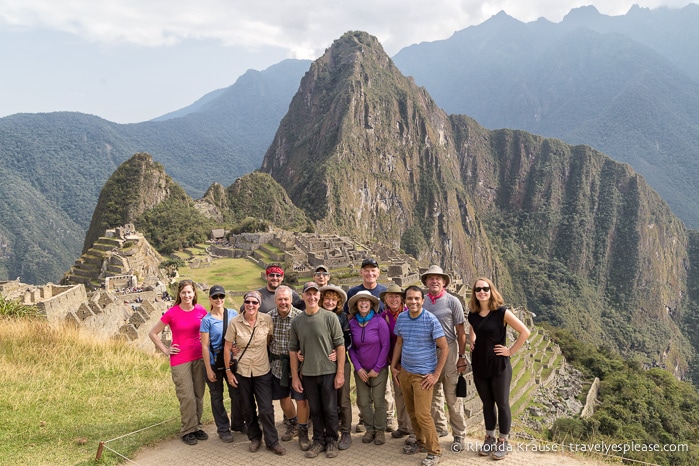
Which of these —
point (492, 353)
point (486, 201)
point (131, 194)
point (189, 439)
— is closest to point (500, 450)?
point (492, 353)

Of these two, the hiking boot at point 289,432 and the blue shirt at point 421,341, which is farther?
the hiking boot at point 289,432

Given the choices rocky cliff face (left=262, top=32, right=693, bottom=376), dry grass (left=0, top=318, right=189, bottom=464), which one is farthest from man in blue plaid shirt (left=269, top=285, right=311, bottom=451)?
rocky cliff face (left=262, top=32, right=693, bottom=376)

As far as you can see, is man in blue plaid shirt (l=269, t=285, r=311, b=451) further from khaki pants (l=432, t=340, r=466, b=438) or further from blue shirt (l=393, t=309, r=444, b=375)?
khaki pants (l=432, t=340, r=466, b=438)

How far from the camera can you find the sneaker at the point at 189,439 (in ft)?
21.4

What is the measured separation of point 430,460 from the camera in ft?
19.1

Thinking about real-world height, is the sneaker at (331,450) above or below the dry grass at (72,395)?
below

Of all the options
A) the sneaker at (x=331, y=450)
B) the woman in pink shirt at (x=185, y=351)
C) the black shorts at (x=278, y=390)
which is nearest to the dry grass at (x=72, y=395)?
the woman in pink shirt at (x=185, y=351)

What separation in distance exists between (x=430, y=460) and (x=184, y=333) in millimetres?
3664

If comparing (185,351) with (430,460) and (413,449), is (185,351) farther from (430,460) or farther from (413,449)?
(430,460)

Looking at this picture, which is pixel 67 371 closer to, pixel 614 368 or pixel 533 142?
pixel 614 368

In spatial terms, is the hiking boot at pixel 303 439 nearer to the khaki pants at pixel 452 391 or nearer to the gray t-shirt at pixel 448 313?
the khaki pants at pixel 452 391

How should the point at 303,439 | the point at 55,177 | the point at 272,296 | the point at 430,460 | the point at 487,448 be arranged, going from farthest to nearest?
the point at 55,177 < the point at 272,296 < the point at 303,439 < the point at 487,448 < the point at 430,460

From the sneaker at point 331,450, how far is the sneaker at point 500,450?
6.60 ft

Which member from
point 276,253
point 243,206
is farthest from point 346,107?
point 276,253
